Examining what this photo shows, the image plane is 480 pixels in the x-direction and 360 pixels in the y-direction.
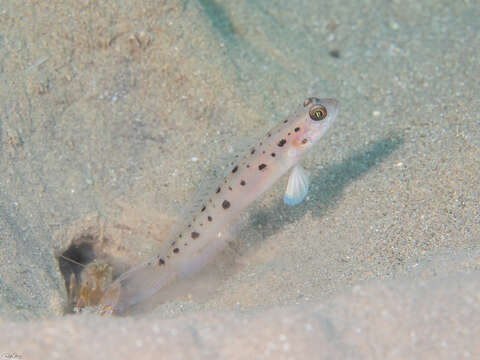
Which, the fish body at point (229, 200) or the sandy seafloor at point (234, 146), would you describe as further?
the fish body at point (229, 200)

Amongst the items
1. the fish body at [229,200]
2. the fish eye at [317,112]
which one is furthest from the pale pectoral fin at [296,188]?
the fish eye at [317,112]

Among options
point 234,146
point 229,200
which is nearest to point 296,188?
point 229,200

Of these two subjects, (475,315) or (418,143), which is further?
(418,143)

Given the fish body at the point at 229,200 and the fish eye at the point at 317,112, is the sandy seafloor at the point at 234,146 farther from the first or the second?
the fish eye at the point at 317,112

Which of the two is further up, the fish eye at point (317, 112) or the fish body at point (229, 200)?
the fish eye at point (317, 112)

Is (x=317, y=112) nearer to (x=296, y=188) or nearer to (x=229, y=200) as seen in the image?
(x=296, y=188)

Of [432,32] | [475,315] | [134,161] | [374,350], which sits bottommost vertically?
[432,32]

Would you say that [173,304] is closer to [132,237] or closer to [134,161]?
[132,237]

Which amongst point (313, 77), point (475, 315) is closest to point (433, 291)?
point (475, 315)
